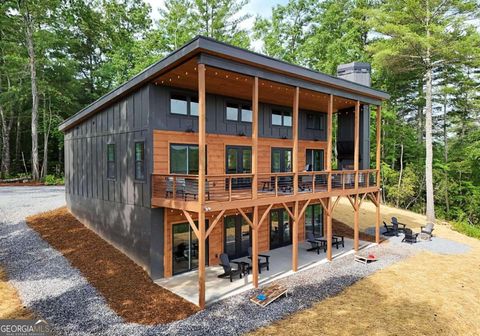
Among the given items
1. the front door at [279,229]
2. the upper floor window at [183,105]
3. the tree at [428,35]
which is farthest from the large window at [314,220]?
the tree at [428,35]

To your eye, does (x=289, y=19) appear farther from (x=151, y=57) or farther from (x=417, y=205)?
(x=417, y=205)

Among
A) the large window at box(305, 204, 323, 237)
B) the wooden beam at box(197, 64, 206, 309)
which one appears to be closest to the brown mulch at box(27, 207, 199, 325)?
the wooden beam at box(197, 64, 206, 309)

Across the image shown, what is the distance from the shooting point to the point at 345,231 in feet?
57.3

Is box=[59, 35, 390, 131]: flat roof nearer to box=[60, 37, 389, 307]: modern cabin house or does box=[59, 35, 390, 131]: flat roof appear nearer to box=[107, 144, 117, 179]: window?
box=[60, 37, 389, 307]: modern cabin house

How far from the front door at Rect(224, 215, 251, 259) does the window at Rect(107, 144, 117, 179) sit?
5.20 meters

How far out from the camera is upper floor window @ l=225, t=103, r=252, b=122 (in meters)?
12.9

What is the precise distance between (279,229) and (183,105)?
7.83 metres

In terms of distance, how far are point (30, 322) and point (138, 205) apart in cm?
451

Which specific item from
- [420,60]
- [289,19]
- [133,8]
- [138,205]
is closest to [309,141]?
[138,205]

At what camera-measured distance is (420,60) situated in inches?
811

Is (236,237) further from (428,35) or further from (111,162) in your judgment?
(428,35)

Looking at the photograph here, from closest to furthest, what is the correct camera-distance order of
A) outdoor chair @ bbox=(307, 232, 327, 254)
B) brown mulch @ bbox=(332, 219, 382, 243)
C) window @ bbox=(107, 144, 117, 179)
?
window @ bbox=(107, 144, 117, 179) → outdoor chair @ bbox=(307, 232, 327, 254) → brown mulch @ bbox=(332, 219, 382, 243)

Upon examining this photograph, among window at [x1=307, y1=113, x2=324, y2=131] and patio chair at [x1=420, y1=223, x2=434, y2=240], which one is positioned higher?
window at [x1=307, y1=113, x2=324, y2=131]

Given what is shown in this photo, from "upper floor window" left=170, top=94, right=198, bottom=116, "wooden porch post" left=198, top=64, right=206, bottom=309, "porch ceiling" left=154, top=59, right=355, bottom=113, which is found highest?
"porch ceiling" left=154, top=59, right=355, bottom=113
